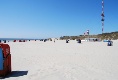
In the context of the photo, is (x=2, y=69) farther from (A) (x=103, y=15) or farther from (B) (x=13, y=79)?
(A) (x=103, y=15)

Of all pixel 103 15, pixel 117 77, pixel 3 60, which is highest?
pixel 103 15

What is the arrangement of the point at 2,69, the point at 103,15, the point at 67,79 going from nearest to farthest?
the point at 67,79, the point at 2,69, the point at 103,15

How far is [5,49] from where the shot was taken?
689 cm

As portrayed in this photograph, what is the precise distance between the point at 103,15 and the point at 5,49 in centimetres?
9399

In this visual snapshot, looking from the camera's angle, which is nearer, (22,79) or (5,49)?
(22,79)

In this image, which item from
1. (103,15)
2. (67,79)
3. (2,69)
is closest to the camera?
(67,79)

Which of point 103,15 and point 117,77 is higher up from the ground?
point 103,15

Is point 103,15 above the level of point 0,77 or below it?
above

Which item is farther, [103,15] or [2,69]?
[103,15]

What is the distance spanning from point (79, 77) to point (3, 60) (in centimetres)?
290

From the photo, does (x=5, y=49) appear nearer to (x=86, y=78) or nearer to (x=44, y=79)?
(x=44, y=79)

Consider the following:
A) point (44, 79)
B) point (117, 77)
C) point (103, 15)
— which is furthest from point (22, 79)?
point (103, 15)

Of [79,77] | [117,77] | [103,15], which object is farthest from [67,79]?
[103,15]

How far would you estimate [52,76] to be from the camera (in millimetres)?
6816
